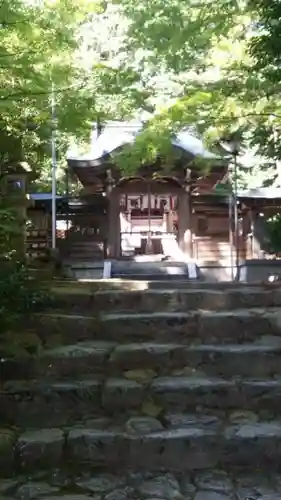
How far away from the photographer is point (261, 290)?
18.2 feet

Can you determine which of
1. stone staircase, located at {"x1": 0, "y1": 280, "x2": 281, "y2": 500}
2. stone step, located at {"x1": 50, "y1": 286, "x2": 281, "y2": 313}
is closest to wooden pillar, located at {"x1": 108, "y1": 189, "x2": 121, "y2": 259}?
stone step, located at {"x1": 50, "y1": 286, "x2": 281, "y2": 313}

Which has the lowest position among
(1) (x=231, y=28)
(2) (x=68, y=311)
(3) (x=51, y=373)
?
(3) (x=51, y=373)

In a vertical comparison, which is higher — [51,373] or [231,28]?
[231,28]

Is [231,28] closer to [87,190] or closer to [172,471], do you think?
[172,471]

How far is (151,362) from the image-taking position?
13.6ft

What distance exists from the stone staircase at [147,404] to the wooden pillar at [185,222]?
8.13m

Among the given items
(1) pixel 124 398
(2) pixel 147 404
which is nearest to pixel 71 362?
→ (1) pixel 124 398

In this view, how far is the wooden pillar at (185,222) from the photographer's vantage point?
13250mm

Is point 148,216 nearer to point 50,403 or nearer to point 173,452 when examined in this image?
point 50,403

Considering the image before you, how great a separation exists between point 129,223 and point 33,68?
49.6 feet

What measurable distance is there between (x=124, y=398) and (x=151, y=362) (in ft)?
1.67

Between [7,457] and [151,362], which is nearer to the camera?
[7,457]

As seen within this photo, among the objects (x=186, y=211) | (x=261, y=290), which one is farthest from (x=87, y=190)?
(x=261, y=290)

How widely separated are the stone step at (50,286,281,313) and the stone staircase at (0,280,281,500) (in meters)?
0.01
